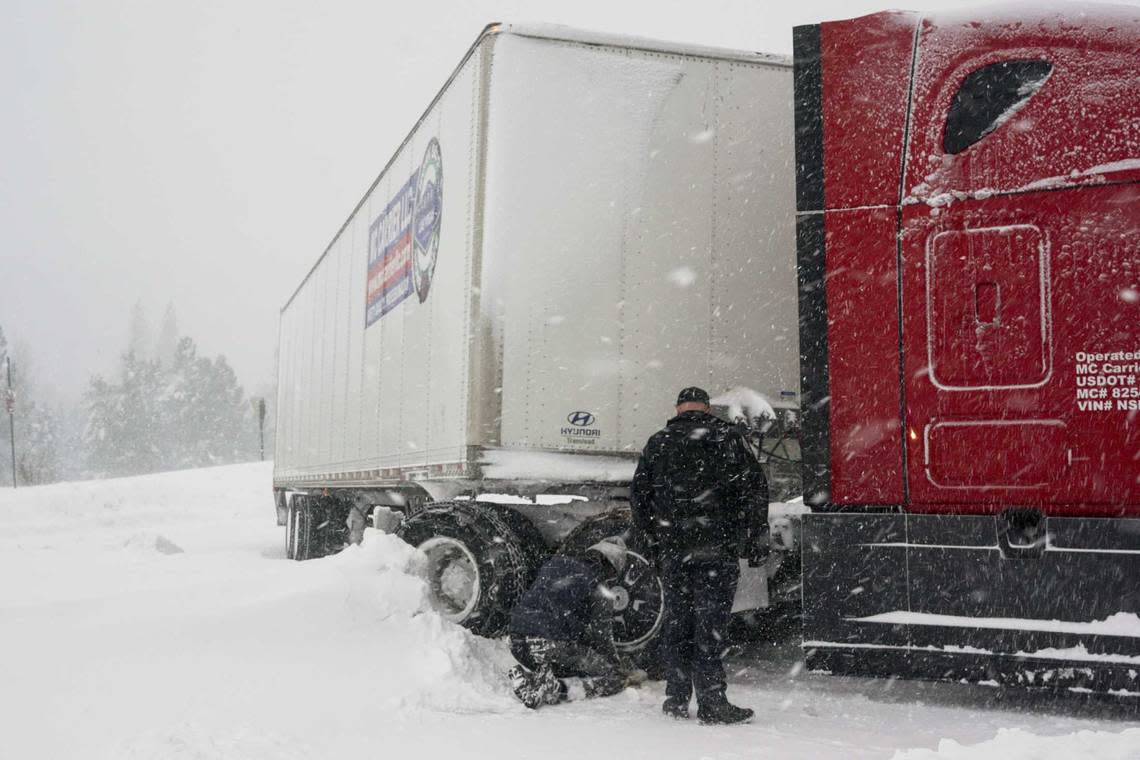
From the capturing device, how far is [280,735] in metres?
4.69

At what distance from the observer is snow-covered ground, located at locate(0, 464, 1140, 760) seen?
4531 millimetres

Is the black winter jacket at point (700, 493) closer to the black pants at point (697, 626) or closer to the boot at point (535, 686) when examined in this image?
the black pants at point (697, 626)

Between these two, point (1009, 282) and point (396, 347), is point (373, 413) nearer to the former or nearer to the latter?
point (396, 347)

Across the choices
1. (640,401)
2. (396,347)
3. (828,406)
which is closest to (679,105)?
(640,401)

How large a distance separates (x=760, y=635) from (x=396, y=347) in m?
4.00

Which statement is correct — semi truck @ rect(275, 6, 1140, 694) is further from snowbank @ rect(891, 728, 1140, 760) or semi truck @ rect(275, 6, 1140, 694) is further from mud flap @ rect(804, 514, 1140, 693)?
snowbank @ rect(891, 728, 1140, 760)

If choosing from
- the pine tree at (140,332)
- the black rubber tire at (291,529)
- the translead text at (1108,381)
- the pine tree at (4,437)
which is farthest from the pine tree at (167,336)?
the translead text at (1108,381)

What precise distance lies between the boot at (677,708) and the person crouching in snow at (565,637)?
0.52 m

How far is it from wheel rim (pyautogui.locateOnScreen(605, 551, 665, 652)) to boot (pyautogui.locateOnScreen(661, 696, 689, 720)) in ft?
2.98

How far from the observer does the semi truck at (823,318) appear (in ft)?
16.0

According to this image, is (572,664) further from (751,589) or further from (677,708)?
(751,589)

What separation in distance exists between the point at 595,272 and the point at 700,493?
6.21ft

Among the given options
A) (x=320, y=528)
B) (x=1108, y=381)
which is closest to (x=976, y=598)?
(x=1108, y=381)

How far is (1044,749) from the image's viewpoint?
12.3ft
